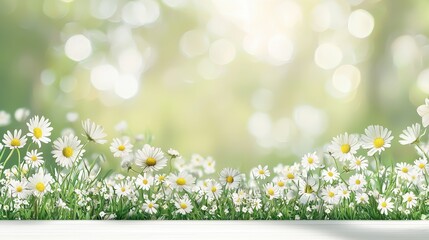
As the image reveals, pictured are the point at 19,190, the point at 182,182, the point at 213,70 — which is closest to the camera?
the point at 19,190

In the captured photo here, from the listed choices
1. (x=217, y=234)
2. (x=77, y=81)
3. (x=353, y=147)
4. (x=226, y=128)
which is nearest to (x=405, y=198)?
(x=353, y=147)

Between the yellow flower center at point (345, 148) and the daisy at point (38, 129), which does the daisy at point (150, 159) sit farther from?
the yellow flower center at point (345, 148)

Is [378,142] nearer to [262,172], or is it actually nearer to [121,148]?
[262,172]

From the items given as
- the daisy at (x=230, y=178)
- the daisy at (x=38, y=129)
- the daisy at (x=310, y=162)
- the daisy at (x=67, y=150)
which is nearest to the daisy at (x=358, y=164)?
the daisy at (x=310, y=162)

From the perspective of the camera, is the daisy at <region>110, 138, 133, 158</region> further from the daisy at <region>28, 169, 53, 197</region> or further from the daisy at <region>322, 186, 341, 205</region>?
the daisy at <region>322, 186, 341, 205</region>

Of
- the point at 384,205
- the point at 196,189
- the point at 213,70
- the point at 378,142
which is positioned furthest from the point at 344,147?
the point at 213,70

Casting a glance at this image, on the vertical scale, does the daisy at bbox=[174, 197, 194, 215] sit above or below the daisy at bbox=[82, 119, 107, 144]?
below

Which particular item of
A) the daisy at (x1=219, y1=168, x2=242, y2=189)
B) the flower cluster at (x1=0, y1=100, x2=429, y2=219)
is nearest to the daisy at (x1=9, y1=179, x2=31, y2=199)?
the flower cluster at (x1=0, y1=100, x2=429, y2=219)

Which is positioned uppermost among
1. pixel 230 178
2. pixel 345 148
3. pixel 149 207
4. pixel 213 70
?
pixel 213 70
